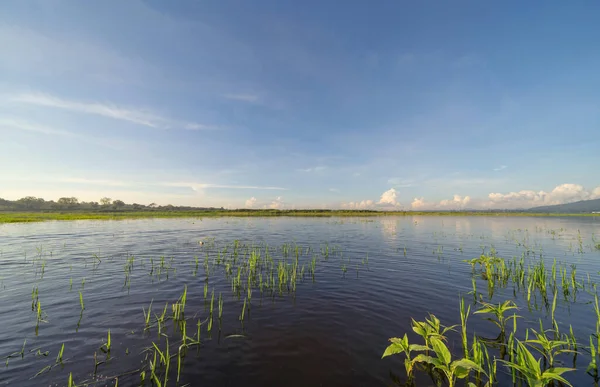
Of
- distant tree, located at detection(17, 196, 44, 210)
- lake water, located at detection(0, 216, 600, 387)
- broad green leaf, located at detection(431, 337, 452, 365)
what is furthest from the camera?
distant tree, located at detection(17, 196, 44, 210)

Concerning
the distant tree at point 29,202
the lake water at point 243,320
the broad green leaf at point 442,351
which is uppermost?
the distant tree at point 29,202

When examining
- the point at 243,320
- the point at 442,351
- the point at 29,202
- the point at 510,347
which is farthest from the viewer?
the point at 29,202

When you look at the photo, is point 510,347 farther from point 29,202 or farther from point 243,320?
point 29,202

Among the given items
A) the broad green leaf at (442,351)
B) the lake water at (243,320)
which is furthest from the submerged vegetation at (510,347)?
the lake water at (243,320)

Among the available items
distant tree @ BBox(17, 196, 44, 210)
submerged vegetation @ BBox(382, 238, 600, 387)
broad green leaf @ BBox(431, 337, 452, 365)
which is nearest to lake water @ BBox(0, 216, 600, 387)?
submerged vegetation @ BBox(382, 238, 600, 387)

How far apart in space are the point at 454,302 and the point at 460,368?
869cm

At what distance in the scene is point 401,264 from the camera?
68.0 feet

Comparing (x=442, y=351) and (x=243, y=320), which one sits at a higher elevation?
(x=442, y=351)

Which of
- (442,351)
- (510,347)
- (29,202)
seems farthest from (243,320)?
(29,202)

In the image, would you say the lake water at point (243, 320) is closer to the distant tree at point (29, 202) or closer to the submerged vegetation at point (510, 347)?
the submerged vegetation at point (510, 347)

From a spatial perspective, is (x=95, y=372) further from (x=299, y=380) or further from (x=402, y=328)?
(x=402, y=328)

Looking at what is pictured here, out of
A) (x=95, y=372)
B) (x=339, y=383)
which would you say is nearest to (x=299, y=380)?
(x=339, y=383)

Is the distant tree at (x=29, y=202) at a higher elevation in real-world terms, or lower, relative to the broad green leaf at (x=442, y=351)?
higher

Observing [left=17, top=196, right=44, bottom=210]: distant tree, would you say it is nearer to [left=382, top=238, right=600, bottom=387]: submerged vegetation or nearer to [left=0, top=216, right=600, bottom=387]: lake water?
[left=0, top=216, right=600, bottom=387]: lake water
